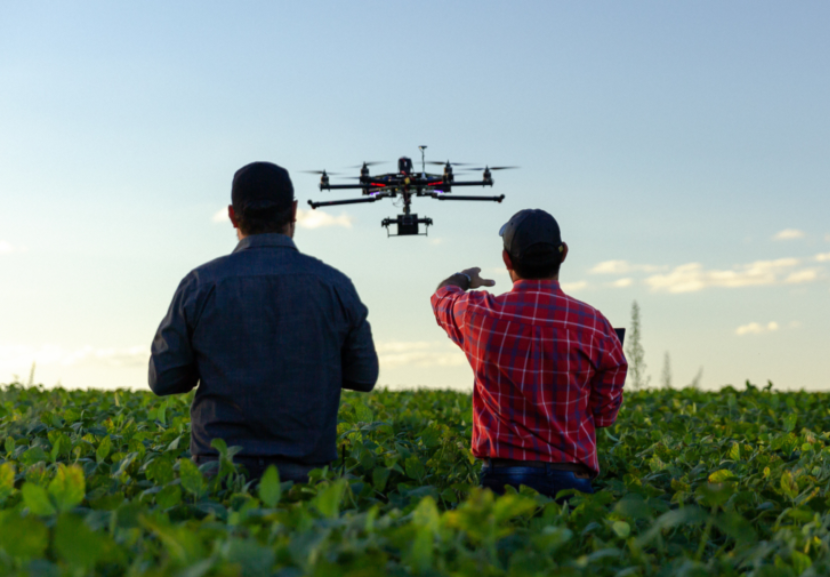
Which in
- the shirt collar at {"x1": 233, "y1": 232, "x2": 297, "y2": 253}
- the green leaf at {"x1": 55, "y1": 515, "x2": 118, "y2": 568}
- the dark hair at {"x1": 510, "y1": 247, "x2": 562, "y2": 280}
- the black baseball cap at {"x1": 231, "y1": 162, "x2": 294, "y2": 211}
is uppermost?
the black baseball cap at {"x1": 231, "y1": 162, "x2": 294, "y2": 211}

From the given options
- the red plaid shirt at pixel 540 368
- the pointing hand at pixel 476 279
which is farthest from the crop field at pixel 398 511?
the pointing hand at pixel 476 279

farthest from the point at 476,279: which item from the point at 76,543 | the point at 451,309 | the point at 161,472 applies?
the point at 76,543

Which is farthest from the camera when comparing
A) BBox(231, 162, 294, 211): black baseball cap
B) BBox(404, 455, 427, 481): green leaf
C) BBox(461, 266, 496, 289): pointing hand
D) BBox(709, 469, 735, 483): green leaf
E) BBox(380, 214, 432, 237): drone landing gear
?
BBox(380, 214, 432, 237): drone landing gear

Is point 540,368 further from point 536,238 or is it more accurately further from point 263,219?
point 263,219

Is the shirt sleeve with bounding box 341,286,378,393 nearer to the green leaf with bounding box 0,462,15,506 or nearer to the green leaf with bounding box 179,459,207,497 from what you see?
the green leaf with bounding box 179,459,207,497

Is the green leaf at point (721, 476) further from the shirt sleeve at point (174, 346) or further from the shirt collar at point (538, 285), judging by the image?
the shirt sleeve at point (174, 346)

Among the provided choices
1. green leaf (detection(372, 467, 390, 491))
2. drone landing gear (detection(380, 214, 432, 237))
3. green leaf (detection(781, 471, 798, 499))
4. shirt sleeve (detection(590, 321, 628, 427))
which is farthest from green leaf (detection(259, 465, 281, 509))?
drone landing gear (detection(380, 214, 432, 237))
